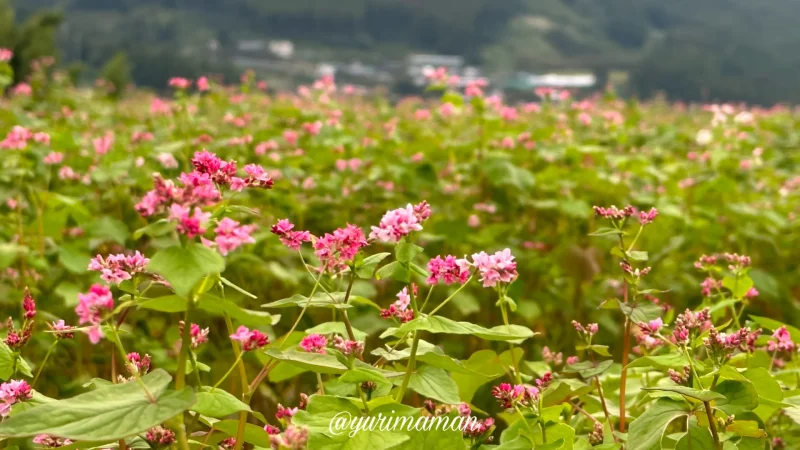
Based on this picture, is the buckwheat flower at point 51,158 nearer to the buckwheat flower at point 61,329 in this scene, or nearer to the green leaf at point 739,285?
the buckwheat flower at point 61,329

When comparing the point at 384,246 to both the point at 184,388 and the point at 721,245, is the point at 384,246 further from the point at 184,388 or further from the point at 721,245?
the point at 184,388

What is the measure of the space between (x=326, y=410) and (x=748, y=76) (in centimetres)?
2642

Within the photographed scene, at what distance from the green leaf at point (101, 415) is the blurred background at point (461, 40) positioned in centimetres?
1981

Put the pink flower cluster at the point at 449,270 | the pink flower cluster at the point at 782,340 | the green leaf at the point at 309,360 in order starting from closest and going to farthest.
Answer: the green leaf at the point at 309,360, the pink flower cluster at the point at 449,270, the pink flower cluster at the point at 782,340

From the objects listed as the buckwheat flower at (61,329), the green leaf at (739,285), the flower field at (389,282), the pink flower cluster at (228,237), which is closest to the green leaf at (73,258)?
the flower field at (389,282)

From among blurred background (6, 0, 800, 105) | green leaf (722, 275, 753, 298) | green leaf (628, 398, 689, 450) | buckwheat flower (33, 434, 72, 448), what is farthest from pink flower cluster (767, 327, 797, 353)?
blurred background (6, 0, 800, 105)

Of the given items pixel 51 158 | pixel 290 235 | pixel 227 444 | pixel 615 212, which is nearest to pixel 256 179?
pixel 290 235

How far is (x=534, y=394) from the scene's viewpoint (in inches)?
45.1

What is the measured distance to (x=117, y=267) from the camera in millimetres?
972

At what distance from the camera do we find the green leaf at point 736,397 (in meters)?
1.02

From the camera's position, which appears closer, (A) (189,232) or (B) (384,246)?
(A) (189,232)

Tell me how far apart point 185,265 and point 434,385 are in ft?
1.48

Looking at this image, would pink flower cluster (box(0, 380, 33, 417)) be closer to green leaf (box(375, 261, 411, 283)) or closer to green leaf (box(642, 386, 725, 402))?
green leaf (box(375, 261, 411, 283))

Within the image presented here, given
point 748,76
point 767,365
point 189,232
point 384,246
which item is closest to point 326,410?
point 189,232
